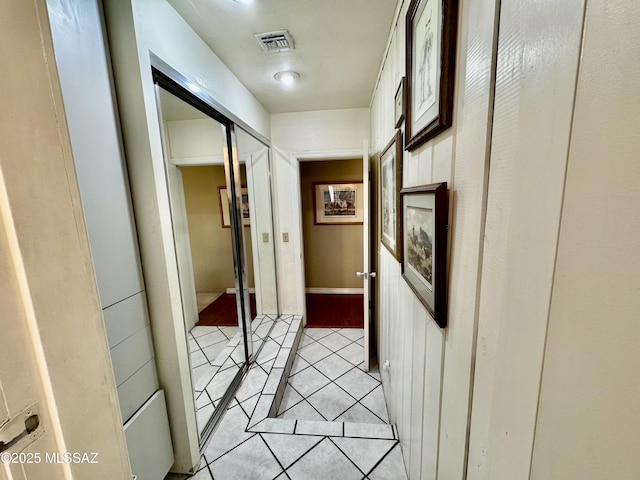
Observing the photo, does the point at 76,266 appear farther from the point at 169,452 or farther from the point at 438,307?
the point at 169,452

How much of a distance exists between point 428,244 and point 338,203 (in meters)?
3.25

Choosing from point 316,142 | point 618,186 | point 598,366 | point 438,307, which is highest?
point 316,142

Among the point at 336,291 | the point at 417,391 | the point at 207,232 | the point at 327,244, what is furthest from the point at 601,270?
the point at 336,291

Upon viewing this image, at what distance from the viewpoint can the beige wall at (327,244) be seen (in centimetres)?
393

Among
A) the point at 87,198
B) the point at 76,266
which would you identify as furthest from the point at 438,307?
the point at 87,198

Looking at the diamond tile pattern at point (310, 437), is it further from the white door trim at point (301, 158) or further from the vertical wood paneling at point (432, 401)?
the white door trim at point (301, 158)

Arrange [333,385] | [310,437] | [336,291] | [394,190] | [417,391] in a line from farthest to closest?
1. [336,291]
2. [333,385]
3. [310,437]
4. [394,190]
5. [417,391]

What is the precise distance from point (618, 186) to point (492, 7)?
47 cm

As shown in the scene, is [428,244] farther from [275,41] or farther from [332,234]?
[332,234]

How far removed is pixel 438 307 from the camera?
2.44 feet

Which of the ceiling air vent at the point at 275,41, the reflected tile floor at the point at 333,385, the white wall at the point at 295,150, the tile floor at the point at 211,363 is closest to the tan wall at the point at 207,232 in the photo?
the tile floor at the point at 211,363

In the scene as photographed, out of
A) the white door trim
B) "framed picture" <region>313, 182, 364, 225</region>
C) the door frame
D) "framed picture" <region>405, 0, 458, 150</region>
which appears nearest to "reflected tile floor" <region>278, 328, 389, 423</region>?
the door frame

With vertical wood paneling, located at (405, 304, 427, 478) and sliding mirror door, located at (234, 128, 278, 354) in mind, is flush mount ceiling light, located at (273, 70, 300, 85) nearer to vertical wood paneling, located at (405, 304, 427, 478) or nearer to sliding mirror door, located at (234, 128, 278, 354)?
sliding mirror door, located at (234, 128, 278, 354)

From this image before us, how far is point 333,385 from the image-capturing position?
7.27ft
